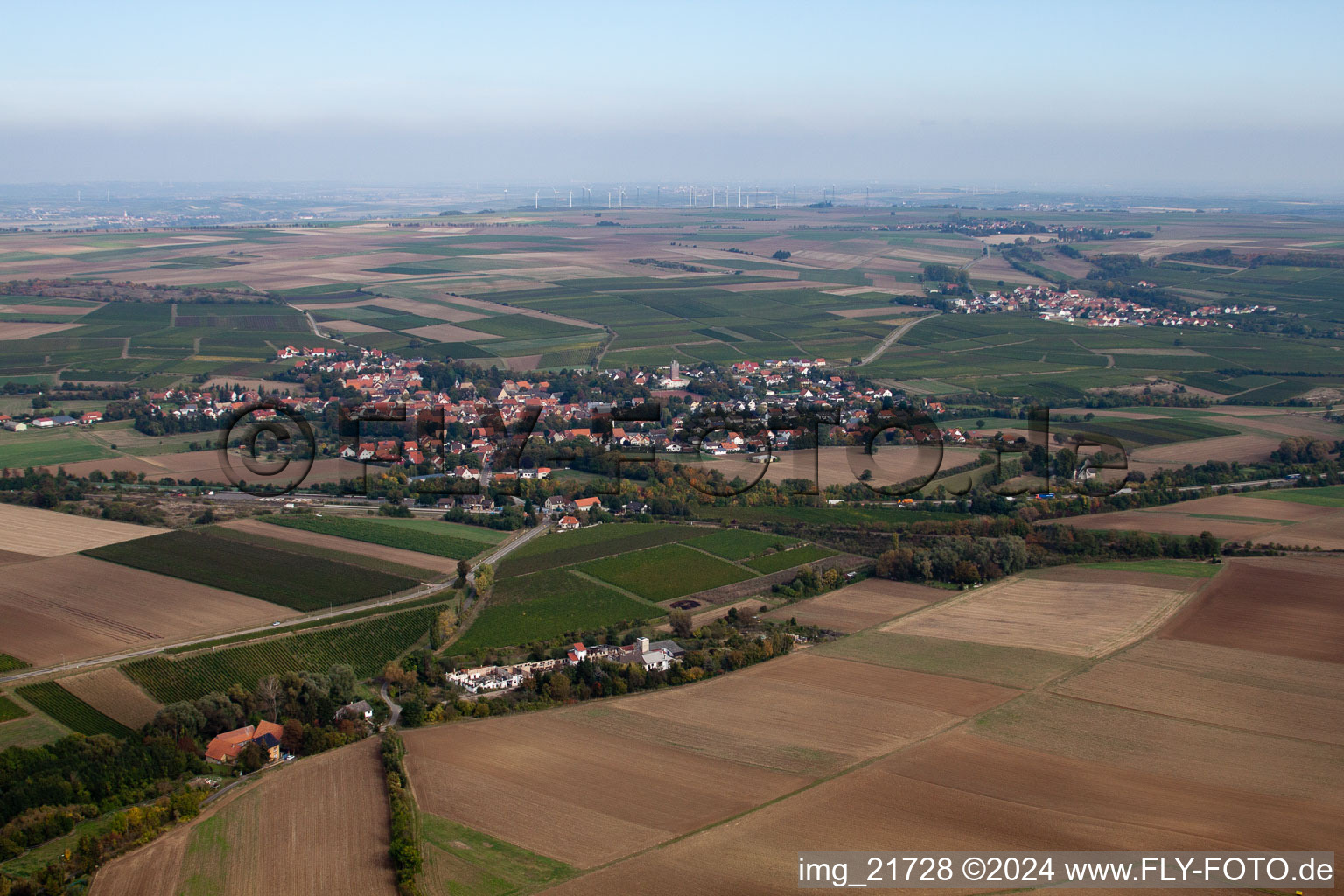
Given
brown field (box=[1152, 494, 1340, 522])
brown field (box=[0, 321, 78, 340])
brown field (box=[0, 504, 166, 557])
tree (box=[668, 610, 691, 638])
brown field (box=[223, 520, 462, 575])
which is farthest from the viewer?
brown field (box=[0, 321, 78, 340])

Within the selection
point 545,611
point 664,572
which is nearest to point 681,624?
point 545,611

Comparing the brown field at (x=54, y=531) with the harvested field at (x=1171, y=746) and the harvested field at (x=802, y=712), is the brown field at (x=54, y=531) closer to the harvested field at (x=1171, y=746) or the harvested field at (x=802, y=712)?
the harvested field at (x=802, y=712)

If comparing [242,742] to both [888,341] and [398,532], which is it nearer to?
[398,532]

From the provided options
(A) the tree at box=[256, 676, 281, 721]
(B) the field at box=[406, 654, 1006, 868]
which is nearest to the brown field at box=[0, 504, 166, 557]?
(A) the tree at box=[256, 676, 281, 721]

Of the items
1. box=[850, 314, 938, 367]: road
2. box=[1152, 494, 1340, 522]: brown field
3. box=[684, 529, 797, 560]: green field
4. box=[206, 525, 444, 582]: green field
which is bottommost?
box=[684, 529, 797, 560]: green field

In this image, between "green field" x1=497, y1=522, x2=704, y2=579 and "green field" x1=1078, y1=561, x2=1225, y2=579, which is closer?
"green field" x1=1078, y1=561, x2=1225, y2=579

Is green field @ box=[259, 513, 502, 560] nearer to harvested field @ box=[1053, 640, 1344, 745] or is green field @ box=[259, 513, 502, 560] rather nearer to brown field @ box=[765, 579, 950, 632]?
brown field @ box=[765, 579, 950, 632]

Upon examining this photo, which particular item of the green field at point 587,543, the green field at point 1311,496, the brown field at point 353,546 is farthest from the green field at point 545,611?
the green field at point 1311,496
